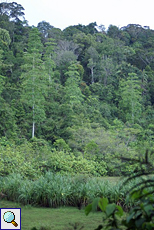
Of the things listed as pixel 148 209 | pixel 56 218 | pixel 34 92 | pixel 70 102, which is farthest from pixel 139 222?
pixel 70 102

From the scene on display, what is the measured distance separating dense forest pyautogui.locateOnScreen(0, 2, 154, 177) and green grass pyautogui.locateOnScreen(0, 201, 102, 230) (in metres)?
3.25

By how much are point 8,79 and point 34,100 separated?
5029mm

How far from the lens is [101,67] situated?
97.8 feet

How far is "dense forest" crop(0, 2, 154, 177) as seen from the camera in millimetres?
12780

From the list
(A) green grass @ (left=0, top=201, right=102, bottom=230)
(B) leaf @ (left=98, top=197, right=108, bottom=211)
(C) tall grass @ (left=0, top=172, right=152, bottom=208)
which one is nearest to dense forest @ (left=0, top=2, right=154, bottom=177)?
(C) tall grass @ (left=0, top=172, right=152, bottom=208)

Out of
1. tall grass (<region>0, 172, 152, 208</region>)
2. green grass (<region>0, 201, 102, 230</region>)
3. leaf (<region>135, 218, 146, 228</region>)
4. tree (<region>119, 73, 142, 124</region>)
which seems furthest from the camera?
tree (<region>119, 73, 142, 124</region>)

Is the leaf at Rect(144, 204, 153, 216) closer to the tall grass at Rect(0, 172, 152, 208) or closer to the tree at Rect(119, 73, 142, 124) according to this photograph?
the tall grass at Rect(0, 172, 152, 208)

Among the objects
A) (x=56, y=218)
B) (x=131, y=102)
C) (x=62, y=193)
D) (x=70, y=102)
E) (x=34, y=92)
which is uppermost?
(x=34, y=92)

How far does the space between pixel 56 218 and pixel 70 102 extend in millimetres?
17162

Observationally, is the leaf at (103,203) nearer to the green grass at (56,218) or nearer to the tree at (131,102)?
the green grass at (56,218)

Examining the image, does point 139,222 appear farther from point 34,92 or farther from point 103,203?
point 34,92

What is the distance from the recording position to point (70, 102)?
72.3ft

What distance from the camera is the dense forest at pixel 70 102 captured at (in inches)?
503

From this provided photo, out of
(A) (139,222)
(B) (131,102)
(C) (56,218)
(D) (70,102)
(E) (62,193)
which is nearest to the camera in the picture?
(A) (139,222)
